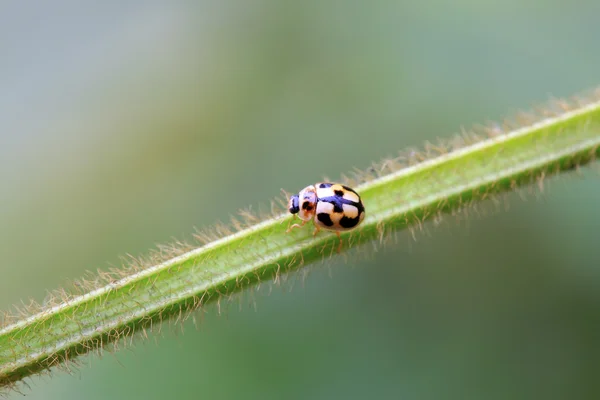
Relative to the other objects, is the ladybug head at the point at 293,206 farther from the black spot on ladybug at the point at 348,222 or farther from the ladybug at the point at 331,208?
the black spot on ladybug at the point at 348,222

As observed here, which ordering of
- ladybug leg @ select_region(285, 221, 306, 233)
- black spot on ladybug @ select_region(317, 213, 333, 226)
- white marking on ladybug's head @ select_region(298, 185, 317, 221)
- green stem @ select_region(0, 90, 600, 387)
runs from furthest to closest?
white marking on ladybug's head @ select_region(298, 185, 317, 221), black spot on ladybug @ select_region(317, 213, 333, 226), ladybug leg @ select_region(285, 221, 306, 233), green stem @ select_region(0, 90, 600, 387)

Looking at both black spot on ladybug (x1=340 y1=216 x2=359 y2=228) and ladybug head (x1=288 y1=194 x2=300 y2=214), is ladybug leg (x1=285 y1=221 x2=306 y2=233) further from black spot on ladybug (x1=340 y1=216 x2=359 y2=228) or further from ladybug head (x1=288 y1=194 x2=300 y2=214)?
black spot on ladybug (x1=340 y1=216 x2=359 y2=228)

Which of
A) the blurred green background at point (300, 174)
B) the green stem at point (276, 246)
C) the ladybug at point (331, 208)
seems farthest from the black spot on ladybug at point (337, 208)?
the blurred green background at point (300, 174)

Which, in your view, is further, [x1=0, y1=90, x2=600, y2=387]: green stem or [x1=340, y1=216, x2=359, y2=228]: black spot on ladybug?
[x1=340, y1=216, x2=359, y2=228]: black spot on ladybug

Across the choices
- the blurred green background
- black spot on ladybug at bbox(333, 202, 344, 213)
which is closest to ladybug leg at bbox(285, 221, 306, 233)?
black spot on ladybug at bbox(333, 202, 344, 213)

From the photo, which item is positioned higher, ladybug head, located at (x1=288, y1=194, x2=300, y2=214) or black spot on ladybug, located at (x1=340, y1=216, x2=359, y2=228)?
ladybug head, located at (x1=288, y1=194, x2=300, y2=214)

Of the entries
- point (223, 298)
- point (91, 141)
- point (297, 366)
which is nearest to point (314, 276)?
point (297, 366)

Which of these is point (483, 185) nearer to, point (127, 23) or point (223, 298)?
point (223, 298)

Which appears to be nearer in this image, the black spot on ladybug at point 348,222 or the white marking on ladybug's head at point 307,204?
the black spot on ladybug at point 348,222
